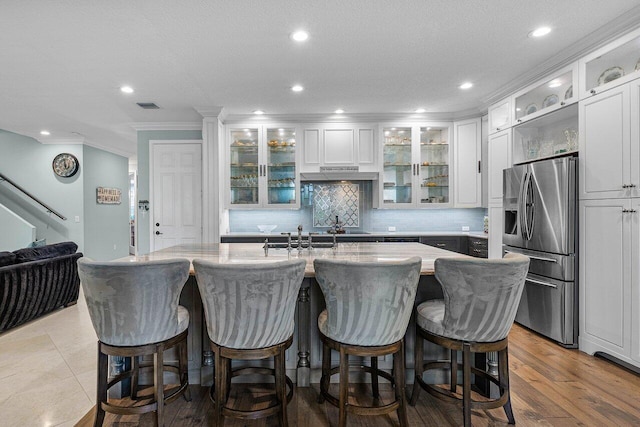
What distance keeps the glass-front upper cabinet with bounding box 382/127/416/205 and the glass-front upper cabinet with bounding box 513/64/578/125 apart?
4.92ft

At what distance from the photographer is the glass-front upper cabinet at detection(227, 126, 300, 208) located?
4863mm

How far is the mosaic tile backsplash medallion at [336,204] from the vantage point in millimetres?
5129

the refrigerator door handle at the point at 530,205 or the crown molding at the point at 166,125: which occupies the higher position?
the crown molding at the point at 166,125

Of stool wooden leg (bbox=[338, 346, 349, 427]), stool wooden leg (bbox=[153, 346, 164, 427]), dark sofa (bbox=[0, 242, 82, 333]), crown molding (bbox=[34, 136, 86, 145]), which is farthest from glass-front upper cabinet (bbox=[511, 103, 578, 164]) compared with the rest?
crown molding (bbox=[34, 136, 86, 145])

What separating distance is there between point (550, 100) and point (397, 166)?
2004 mm

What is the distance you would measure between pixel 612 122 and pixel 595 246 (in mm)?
989

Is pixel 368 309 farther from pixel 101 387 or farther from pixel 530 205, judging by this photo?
pixel 530 205

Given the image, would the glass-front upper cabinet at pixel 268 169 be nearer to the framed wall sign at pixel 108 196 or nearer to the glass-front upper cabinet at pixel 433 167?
the glass-front upper cabinet at pixel 433 167

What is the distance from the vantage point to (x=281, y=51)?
285 centimetres

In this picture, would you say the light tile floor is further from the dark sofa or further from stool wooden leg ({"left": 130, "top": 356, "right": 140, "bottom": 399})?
stool wooden leg ({"left": 130, "top": 356, "right": 140, "bottom": 399})

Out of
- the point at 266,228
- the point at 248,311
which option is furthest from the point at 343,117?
the point at 248,311

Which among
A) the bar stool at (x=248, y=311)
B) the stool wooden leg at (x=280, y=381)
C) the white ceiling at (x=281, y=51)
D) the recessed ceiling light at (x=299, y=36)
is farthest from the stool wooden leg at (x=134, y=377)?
the recessed ceiling light at (x=299, y=36)

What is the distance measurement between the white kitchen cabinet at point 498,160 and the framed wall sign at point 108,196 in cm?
710

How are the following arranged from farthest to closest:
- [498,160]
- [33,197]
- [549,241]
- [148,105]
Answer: [33,197] < [148,105] < [498,160] < [549,241]
